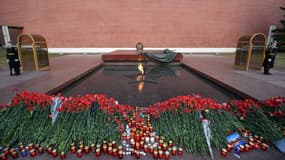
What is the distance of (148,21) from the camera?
1058cm

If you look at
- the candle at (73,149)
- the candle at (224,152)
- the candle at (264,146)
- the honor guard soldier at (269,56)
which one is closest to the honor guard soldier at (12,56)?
the candle at (73,149)

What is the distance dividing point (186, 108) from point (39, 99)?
1491 mm

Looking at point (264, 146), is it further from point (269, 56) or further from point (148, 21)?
point (148, 21)

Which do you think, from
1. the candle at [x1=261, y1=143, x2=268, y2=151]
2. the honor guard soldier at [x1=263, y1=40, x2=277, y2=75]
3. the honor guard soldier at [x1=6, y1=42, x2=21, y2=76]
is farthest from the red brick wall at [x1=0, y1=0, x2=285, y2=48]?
the candle at [x1=261, y1=143, x2=268, y2=151]

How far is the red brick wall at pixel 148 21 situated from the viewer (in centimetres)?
1049

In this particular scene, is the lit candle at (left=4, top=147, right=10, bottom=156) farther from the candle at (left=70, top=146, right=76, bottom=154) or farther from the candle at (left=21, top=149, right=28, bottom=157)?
the candle at (left=70, top=146, right=76, bottom=154)

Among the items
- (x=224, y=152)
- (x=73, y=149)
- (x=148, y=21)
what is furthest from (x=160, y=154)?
(x=148, y=21)

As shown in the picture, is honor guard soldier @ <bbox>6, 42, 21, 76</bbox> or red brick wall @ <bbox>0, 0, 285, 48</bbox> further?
red brick wall @ <bbox>0, 0, 285, 48</bbox>

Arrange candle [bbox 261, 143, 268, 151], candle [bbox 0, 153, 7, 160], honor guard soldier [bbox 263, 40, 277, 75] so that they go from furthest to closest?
honor guard soldier [bbox 263, 40, 277, 75] < candle [bbox 261, 143, 268, 151] < candle [bbox 0, 153, 7, 160]

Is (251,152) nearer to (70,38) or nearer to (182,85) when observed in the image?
(182,85)

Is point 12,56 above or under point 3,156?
above

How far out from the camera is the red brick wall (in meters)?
10.5

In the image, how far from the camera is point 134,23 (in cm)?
1059

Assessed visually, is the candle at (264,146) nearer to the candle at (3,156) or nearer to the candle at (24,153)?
the candle at (24,153)
